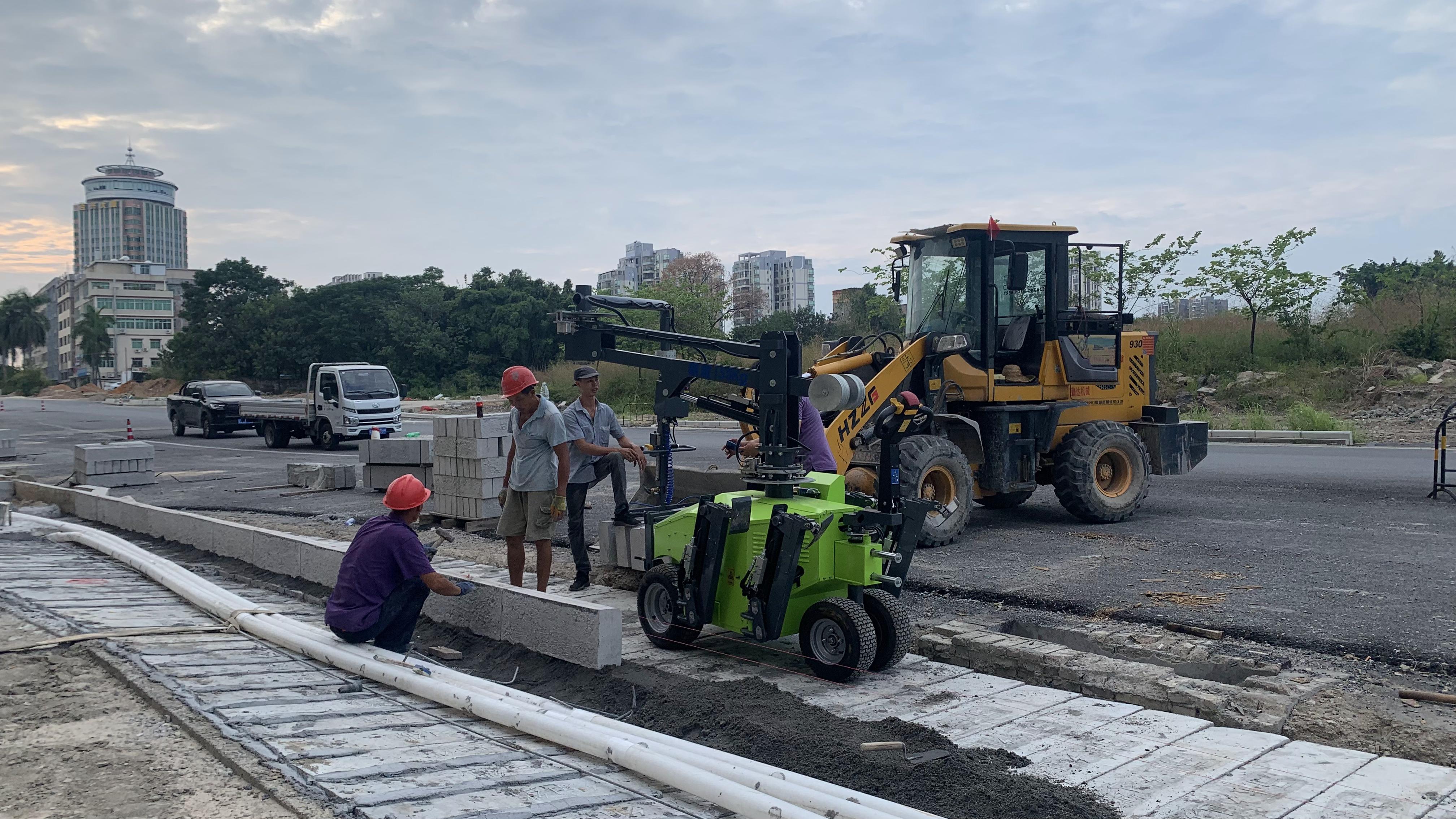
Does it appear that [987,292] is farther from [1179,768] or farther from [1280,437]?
[1280,437]

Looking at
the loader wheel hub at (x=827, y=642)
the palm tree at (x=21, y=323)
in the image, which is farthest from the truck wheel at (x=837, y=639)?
the palm tree at (x=21, y=323)

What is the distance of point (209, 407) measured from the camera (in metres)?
29.5

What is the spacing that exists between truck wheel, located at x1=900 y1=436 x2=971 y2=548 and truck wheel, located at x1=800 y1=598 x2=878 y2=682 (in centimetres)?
411

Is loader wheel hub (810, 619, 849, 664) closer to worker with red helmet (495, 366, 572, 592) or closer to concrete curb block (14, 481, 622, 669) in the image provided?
concrete curb block (14, 481, 622, 669)

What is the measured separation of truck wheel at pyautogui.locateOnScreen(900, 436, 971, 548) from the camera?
9.83 metres

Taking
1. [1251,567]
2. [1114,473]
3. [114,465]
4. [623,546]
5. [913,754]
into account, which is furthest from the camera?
[114,465]

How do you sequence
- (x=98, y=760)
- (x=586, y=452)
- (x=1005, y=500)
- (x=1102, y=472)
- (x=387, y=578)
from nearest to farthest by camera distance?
1. (x=98, y=760)
2. (x=387, y=578)
3. (x=586, y=452)
4. (x=1102, y=472)
5. (x=1005, y=500)

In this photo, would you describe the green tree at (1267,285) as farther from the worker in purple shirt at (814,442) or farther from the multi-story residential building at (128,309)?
the multi-story residential building at (128,309)

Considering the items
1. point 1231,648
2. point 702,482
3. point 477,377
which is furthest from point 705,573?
point 477,377

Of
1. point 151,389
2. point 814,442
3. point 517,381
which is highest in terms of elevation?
point 517,381

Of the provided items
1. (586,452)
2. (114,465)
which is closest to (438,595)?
(586,452)

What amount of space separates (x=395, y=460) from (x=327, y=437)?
1072 cm

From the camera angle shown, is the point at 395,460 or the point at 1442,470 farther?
the point at 395,460

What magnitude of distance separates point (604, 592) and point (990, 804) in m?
4.80
